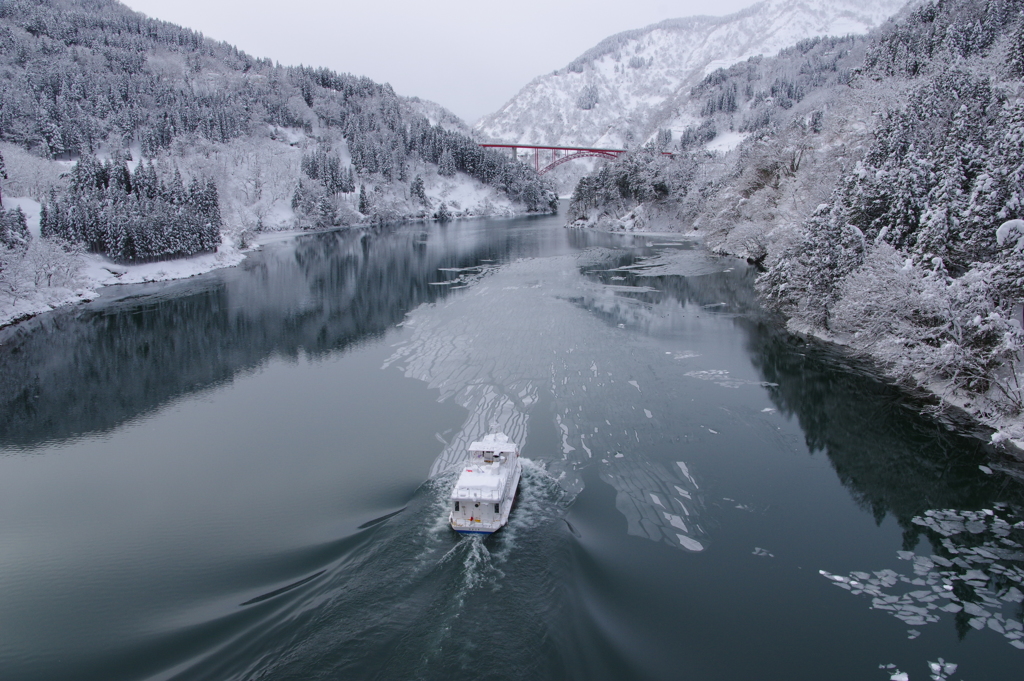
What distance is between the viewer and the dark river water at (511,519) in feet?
38.7

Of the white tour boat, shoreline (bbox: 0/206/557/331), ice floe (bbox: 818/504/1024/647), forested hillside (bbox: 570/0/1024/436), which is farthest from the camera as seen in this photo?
shoreline (bbox: 0/206/557/331)

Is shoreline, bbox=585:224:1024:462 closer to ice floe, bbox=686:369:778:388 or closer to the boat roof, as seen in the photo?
ice floe, bbox=686:369:778:388

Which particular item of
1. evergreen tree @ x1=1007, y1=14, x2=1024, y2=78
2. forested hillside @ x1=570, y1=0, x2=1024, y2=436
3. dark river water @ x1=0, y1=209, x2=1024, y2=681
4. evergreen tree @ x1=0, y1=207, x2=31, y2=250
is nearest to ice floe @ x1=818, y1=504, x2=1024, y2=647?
dark river water @ x1=0, y1=209, x2=1024, y2=681

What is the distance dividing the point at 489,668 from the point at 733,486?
35.1 ft

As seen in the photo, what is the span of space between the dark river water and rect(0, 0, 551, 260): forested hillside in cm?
4906

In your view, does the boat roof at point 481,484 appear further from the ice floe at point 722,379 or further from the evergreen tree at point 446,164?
the evergreen tree at point 446,164

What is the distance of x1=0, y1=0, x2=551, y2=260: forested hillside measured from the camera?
103 metres

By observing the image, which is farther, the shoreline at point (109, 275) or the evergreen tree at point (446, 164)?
the evergreen tree at point (446, 164)

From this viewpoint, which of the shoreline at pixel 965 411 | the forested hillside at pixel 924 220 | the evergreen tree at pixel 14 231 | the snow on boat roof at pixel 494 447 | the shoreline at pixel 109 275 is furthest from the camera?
the evergreen tree at pixel 14 231

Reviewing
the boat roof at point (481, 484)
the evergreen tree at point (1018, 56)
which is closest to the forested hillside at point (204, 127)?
the boat roof at point (481, 484)

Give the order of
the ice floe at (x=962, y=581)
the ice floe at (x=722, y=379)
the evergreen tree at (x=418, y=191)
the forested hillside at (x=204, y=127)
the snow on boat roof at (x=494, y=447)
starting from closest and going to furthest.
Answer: the ice floe at (x=962, y=581) → the snow on boat roof at (x=494, y=447) → the ice floe at (x=722, y=379) → the forested hillside at (x=204, y=127) → the evergreen tree at (x=418, y=191)

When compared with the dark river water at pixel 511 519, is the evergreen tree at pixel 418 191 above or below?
above

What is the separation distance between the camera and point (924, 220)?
1074 inches

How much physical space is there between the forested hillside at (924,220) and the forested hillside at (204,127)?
222 feet
